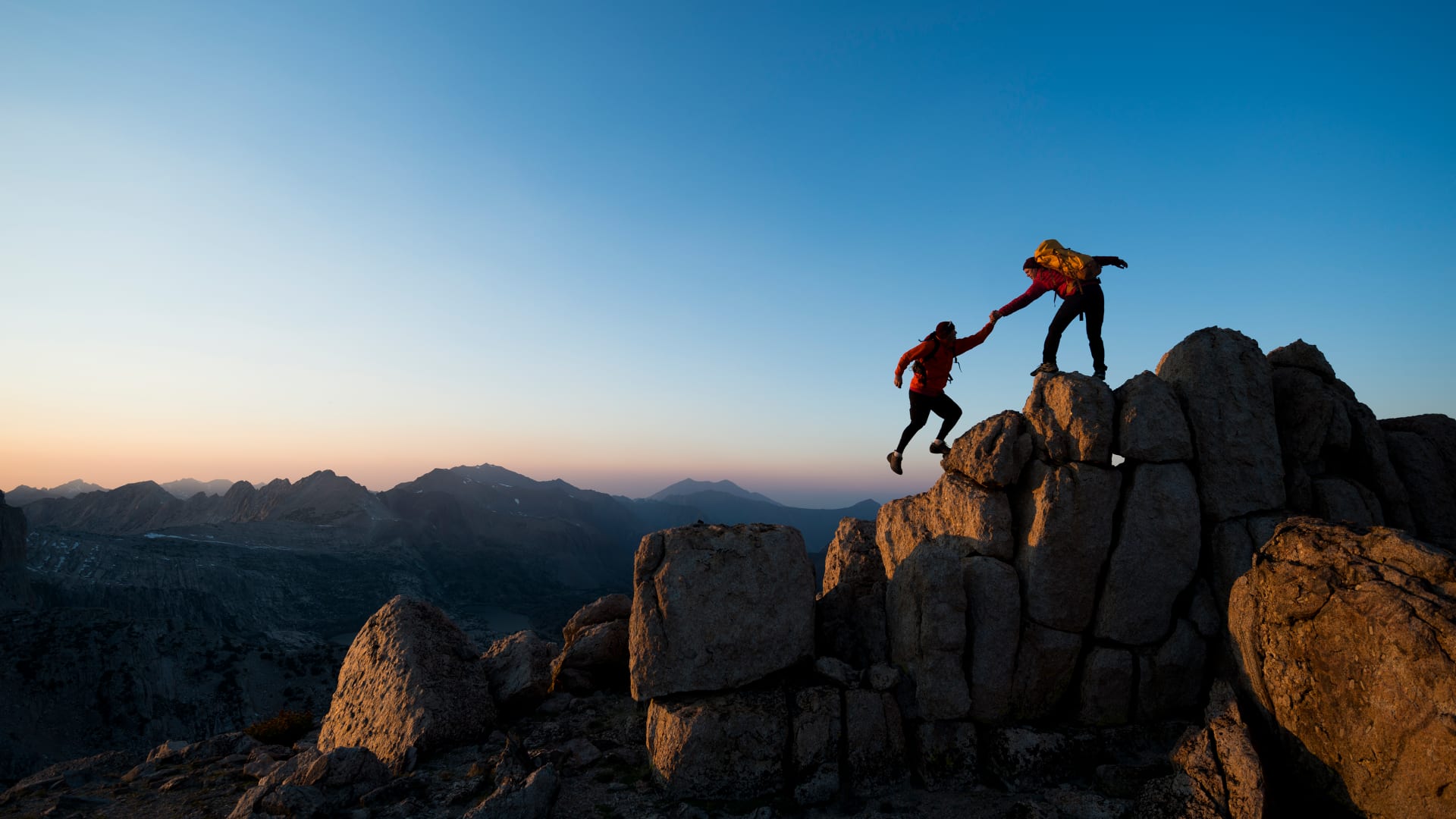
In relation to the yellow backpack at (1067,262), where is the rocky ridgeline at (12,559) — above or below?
below

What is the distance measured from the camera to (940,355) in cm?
1744

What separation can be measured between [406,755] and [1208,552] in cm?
1976

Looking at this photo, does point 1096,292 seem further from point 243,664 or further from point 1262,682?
point 243,664

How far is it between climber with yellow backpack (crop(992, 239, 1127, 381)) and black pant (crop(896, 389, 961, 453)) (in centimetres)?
234

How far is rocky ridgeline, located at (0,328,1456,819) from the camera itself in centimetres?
1255

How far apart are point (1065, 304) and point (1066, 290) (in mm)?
359

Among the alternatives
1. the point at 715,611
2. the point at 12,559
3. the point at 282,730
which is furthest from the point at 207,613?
the point at 715,611

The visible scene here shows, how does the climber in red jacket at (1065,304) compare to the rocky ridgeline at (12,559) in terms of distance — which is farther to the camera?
the rocky ridgeline at (12,559)

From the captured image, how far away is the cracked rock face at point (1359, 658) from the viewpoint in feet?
30.2

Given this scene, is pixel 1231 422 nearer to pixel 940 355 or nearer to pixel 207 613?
pixel 940 355

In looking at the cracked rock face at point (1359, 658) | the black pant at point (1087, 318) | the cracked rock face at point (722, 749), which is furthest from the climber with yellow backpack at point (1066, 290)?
the cracked rock face at point (722, 749)

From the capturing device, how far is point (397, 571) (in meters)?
163

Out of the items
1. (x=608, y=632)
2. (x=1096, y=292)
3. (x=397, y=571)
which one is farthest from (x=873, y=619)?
(x=397, y=571)

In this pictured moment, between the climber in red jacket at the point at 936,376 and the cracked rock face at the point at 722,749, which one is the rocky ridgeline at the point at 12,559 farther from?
the climber in red jacket at the point at 936,376
